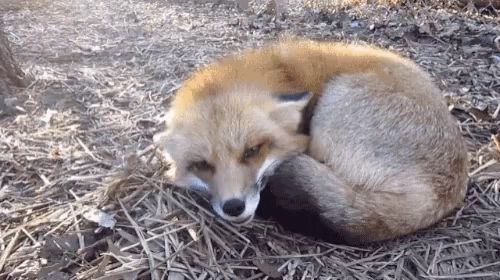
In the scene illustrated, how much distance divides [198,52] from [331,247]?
326cm

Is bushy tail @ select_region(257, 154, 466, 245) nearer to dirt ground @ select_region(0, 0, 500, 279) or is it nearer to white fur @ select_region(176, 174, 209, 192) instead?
dirt ground @ select_region(0, 0, 500, 279)

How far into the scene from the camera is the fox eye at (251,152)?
323 centimetres

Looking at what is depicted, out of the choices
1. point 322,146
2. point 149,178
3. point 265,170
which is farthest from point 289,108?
point 149,178

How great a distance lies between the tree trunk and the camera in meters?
4.54

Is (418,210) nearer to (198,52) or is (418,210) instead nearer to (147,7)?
(198,52)

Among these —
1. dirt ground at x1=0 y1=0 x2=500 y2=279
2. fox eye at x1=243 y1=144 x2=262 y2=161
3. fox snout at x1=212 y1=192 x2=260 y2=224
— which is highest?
fox eye at x1=243 y1=144 x2=262 y2=161

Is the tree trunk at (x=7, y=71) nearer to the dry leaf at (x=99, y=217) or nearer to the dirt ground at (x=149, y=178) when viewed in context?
the dirt ground at (x=149, y=178)

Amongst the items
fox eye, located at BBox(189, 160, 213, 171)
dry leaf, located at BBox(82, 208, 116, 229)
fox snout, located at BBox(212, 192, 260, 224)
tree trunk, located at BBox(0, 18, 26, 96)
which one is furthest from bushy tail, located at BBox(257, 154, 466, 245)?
tree trunk, located at BBox(0, 18, 26, 96)

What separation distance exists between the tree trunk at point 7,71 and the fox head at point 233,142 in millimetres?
1723

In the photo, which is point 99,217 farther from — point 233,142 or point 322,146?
point 322,146

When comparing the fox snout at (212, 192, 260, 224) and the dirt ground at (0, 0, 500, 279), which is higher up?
the fox snout at (212, 192, 260, 224)

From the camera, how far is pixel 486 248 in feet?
10.0

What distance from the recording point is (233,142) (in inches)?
126

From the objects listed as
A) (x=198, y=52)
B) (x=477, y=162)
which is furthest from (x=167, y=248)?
(x=198, y=52)
